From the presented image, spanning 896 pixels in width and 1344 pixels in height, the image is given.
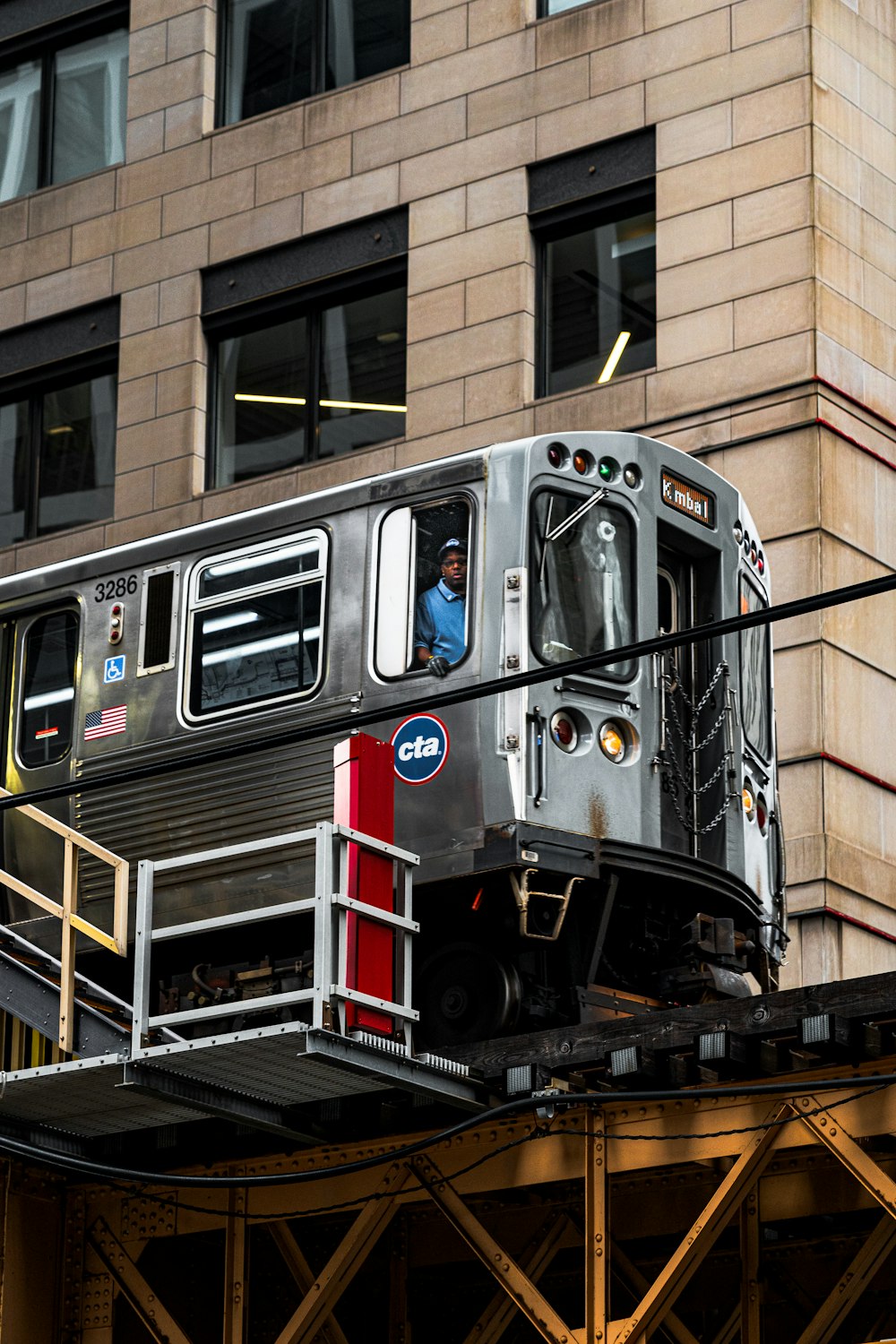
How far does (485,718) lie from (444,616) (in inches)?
31.4

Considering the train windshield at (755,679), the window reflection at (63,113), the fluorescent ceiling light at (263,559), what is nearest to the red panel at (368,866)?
the fluorescent ceiling light at (263,559)

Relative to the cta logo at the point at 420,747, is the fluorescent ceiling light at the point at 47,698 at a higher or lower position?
higher

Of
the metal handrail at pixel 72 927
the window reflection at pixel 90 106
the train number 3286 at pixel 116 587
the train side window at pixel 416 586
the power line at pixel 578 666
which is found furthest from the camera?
the window reflection at pixel 90 106

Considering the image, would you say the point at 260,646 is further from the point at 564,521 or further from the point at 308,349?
the point at 308,349

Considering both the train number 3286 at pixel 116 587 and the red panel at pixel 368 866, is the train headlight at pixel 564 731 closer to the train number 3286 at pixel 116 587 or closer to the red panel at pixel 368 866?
the red panel at pixel 368 866

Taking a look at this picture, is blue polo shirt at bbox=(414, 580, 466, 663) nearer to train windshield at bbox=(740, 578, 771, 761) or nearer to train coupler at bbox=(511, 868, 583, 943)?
train coupler at bbox=(511, 868, 583, 943)

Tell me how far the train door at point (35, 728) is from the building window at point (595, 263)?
321 inches

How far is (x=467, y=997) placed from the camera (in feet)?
47.8

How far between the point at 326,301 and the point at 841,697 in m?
7.81

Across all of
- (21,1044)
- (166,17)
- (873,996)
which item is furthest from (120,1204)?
(166,17)

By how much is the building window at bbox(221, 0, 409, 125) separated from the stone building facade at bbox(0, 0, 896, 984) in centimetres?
5

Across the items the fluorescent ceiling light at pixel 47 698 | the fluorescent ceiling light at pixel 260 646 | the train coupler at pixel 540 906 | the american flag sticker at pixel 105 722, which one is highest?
the fluorescent ceiling light at pixel 47 698

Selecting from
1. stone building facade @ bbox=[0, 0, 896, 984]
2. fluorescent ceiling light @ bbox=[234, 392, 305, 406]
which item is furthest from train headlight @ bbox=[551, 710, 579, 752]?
fluorescent ceiling light @ bbox=[234, 392, 305, 406]

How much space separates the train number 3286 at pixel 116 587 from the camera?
55.1 ft
